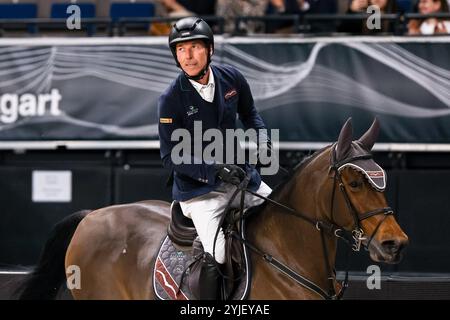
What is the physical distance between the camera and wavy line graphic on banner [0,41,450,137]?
8.58 m

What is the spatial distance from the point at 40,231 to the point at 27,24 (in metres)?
2.03

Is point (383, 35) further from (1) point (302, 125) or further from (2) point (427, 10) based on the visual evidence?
(1) point (302, 125)

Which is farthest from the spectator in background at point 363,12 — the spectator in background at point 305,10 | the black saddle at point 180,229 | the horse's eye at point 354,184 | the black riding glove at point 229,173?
the horse's eye at point 354,184

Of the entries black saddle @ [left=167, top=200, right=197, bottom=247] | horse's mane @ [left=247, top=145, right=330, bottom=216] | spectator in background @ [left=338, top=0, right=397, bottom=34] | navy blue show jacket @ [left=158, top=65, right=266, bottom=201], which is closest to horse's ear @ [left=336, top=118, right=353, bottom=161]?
horse's mane @ [left=247, top=145, right=330, bottom=216]

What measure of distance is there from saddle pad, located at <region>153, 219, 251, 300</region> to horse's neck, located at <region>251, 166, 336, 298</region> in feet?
0.53

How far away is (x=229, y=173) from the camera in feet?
18.1

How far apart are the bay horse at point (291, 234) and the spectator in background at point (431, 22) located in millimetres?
3487

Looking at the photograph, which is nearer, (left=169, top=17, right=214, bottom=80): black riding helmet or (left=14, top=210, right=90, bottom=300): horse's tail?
(left=169, top=17, right=214, bottom=80): black riding helmet

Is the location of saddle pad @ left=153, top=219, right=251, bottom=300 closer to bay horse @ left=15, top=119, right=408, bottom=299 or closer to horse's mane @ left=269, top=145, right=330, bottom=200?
bay horse @ left=15, top=119, right=408, bottom=299

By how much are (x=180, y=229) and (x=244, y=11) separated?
3947 millimetres

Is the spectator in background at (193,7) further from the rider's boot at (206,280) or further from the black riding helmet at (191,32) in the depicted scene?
the rider's boot at (206,280)

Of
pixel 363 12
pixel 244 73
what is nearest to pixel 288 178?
pixel 244 73

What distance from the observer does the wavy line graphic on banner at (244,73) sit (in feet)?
28.1
